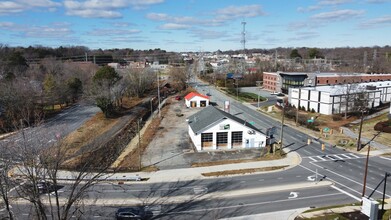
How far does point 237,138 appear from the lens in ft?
144

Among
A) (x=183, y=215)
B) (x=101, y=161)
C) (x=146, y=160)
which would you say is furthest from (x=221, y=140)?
(x=183, y=215)

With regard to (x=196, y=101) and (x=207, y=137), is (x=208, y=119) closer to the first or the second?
(x=207, y=137)

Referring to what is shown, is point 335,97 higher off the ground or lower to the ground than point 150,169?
higher

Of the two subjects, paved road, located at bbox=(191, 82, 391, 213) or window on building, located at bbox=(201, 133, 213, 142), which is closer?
paved road, located at bbox=(191, 82, 391, 213)

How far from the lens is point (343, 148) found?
Result: 4369cm

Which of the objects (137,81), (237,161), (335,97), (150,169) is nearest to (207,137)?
(237,161)

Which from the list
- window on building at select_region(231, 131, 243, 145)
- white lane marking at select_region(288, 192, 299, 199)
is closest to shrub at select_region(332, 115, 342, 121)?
window on building at select_region(231, 131, 243, 145)

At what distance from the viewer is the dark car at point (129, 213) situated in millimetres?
24531

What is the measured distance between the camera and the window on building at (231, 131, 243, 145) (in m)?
43.8

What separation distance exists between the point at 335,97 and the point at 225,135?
31.9m

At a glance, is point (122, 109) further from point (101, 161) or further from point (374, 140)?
point (374, 140)

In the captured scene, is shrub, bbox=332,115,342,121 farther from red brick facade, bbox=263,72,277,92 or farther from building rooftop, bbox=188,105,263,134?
red brick facade, bbox=263,72,277,92

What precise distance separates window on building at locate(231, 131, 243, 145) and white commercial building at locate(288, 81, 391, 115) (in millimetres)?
28673

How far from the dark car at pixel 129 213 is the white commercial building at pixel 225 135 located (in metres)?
18.7
